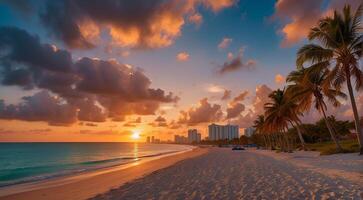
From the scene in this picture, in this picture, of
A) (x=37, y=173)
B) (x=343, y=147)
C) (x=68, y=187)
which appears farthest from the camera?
(x=343, y=147)

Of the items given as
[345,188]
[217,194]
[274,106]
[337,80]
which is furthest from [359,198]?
[274,106]

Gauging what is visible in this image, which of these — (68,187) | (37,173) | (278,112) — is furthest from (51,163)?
(278,112)

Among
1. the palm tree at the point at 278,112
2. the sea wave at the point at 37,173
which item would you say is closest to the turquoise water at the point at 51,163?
the sea wave at the point at 37,173

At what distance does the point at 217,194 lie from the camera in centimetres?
855

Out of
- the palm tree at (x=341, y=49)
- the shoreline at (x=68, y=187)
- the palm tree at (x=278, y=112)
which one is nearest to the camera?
the shoreline at (x=68, y=187)

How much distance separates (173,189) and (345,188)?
19.1ft

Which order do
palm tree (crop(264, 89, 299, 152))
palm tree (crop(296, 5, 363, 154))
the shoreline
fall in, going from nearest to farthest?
the shoreline → palm tree (crop(296, 5, 363, 154)) → palm tree (crop(264, 89, 299, 152))

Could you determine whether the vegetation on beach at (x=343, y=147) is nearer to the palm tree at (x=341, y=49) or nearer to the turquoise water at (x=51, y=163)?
the palm tree at (x=341, y=49)

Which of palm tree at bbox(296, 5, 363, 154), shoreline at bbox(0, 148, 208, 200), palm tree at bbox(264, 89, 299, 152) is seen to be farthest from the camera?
palm tree at bbox(264, 89, 299, 152)

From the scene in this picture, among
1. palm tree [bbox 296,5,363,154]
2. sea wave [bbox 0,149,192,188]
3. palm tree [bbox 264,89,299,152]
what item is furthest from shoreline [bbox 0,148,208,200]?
palm tree [bbox 264,89,299,152]

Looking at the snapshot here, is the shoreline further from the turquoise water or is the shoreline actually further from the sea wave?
the turquoise water

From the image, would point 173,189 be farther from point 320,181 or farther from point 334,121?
point 334,121

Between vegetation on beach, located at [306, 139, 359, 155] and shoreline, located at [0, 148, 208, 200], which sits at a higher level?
vegetation on beach, located at [306, 139, 359, 155]

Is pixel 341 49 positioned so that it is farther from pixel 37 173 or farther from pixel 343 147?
pixel 37 173
